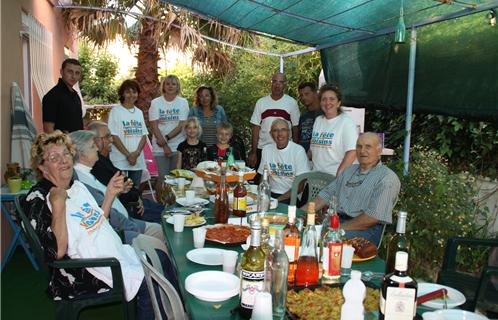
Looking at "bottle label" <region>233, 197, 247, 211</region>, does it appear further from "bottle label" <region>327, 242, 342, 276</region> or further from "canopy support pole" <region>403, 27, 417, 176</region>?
"canopy support pole" <region>403, 27, 417, 176</region>

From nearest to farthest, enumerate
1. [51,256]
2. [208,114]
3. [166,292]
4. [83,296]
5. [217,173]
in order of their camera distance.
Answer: [166,292] → [51,256] → [83,296] → [217,173] → [208,114]

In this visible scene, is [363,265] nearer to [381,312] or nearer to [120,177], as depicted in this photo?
[381,312]

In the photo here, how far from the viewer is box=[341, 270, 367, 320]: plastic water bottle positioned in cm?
128

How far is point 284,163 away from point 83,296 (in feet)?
6.87

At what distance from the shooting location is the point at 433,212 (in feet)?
11.7

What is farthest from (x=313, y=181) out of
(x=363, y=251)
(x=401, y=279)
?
(x=401, y=279)

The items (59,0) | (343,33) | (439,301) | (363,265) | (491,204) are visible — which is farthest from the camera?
(59,0)

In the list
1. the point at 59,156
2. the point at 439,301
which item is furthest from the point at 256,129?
the point at 439,301

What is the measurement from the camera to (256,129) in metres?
5.13

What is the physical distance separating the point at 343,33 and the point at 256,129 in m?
1.41

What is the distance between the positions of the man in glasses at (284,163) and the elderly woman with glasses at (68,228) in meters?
1.71

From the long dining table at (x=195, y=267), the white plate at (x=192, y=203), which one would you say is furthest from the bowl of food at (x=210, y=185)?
the long dining table at (x=195, y=267)

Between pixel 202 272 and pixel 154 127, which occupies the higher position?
pixel 154 127

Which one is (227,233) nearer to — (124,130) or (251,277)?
(251,277)
